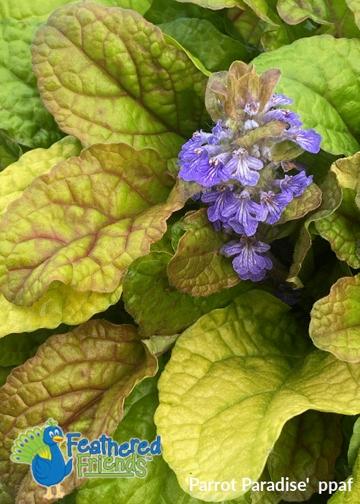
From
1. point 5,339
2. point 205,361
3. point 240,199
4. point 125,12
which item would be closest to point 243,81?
point 240,199

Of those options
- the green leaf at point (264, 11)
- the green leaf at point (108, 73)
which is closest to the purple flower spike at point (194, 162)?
the green leaf at point (108, 73)

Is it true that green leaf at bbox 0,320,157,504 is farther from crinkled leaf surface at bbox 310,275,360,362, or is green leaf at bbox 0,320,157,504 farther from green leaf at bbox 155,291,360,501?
crinkled leaf surface at bbox 310,275,360,362

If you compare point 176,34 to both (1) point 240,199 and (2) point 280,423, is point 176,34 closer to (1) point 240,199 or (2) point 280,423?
(1) point 240,199

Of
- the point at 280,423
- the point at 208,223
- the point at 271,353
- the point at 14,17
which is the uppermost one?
the point at 14,17

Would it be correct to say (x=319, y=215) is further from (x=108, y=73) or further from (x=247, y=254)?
(x=108, y=73)

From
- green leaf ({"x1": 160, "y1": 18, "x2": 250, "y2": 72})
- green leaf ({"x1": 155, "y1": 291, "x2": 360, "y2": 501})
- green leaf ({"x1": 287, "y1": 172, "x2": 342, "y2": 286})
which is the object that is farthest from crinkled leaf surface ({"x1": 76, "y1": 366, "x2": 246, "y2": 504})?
green leaf ({"x1": 160, "y1": 18, "x2": 250, "y2": 72})

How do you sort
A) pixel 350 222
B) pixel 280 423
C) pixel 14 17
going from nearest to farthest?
pixel 280 423 < pixel 350 222 < pixel 14 17

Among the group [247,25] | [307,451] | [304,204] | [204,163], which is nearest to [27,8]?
[247,25]
